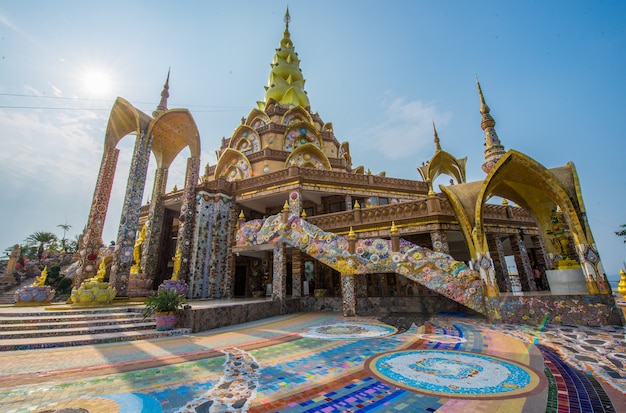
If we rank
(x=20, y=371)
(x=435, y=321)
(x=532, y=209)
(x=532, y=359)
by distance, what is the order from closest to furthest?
(x=20, y=371) < (x=532, y=359) < (x=435, y=321) < (x=532, y=209)

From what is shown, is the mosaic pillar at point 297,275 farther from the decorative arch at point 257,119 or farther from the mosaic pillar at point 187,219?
the decorative arch at point 257,119

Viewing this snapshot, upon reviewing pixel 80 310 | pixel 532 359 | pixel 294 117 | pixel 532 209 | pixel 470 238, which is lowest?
pixel 532 359

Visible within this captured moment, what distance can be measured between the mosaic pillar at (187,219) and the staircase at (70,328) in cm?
572

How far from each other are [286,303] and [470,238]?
8.98 meters

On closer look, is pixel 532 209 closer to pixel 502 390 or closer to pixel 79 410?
pixel 502 390

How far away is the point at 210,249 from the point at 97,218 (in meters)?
5.73

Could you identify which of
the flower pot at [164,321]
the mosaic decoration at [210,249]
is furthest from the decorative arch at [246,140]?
the flower pot at [164,321]

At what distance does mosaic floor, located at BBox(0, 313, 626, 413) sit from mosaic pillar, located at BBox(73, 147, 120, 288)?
7.57m

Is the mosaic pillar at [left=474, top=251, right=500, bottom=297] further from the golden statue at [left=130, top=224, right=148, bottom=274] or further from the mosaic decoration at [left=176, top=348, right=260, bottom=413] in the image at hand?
the golden statue at [left=130, top=224, right=148, bottom=274]

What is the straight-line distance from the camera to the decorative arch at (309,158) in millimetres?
22250

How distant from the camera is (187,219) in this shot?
1573cm

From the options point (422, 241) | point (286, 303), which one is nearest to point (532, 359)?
point (286, 303)

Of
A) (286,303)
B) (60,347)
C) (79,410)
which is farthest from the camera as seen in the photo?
(286,303)

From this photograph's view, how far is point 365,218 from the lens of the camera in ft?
45.8
